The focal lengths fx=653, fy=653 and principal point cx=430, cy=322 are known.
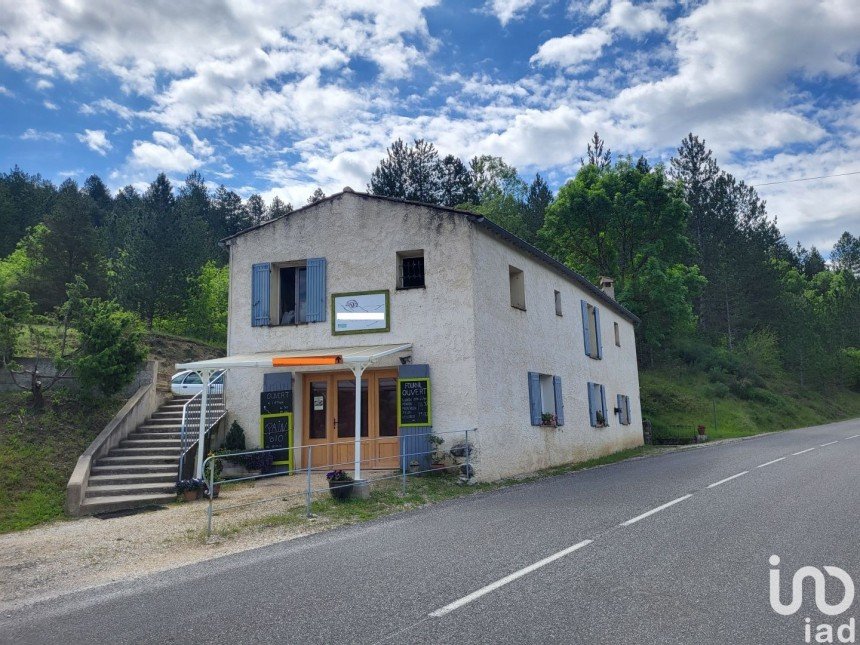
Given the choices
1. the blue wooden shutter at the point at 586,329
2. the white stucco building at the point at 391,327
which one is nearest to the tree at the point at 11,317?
the white stucco building at the point at 391,327

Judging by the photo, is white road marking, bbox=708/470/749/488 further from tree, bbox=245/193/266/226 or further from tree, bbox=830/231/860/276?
tree, bbox=830/231/860/276

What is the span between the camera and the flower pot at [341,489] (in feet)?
34.2

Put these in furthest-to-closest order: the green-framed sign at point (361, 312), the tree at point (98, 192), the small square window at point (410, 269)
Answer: the tree at point (98, 192) → the small square window at point (410, 269) → the green-framed sign at point (361, 312)

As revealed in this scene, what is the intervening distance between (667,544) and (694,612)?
212cm

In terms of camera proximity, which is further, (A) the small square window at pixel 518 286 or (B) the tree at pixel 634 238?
(B) the tree at pixel 634 238

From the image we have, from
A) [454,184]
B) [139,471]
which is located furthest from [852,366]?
[139,471]

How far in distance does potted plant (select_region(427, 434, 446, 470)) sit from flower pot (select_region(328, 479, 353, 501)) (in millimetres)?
2619

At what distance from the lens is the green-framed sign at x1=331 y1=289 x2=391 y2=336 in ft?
46.7

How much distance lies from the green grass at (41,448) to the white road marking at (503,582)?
7.95 metres

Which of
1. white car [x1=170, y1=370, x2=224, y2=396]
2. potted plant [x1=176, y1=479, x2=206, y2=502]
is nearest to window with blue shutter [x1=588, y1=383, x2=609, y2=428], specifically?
white car [x1=170, y1=370, x2=224, y2=396]

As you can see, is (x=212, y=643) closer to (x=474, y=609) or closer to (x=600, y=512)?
(x=474, y=609)

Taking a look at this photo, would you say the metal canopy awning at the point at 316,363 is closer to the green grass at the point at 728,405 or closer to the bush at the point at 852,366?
the green grass at the point at 728,405

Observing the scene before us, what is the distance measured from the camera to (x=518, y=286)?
16031 mm

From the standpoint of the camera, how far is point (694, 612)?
4.43 meters
